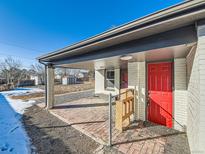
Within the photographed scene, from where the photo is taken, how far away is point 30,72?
117ft

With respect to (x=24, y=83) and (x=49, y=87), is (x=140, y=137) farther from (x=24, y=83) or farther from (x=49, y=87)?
(x=24, y=83)

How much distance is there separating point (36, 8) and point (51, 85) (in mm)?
5604

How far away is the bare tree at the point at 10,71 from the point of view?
24.1 metres

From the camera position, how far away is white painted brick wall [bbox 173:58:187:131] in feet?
11.8

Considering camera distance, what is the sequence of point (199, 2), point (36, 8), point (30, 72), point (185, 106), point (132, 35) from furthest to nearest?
point (30, 72), point (36, 8), point (185, 106), point (132, 35), point (199, 2)

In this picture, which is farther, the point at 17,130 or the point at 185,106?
the point at 17,130

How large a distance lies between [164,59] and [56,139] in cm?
406

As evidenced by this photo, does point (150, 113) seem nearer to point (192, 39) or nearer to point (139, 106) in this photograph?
point (139, 106)

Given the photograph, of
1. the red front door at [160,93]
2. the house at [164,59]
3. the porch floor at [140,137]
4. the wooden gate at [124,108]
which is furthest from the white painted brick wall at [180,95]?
the wooden gate at [124,108]

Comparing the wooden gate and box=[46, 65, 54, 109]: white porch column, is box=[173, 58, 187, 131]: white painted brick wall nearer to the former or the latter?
the wooden gate

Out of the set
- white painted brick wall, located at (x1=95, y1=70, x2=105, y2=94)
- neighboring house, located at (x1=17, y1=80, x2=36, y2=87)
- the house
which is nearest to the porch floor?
the house

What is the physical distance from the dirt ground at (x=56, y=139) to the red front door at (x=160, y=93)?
2398mm

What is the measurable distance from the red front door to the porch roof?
182 centimetres

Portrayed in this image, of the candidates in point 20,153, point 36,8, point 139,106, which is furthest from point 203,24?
point 36,8
